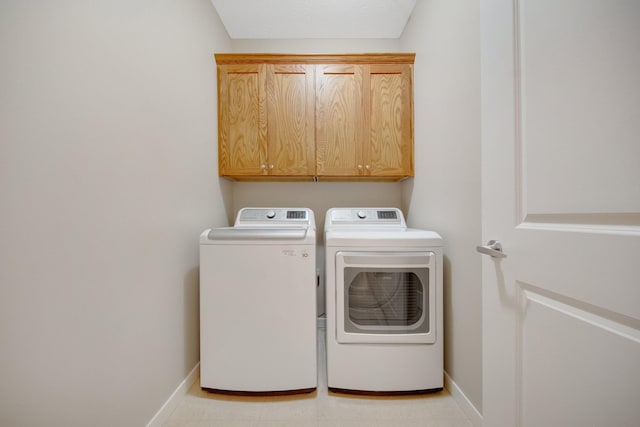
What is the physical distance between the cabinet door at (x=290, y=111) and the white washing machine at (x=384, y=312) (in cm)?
88

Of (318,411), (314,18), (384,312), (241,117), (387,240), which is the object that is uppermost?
(314,18)

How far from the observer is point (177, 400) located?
140cm

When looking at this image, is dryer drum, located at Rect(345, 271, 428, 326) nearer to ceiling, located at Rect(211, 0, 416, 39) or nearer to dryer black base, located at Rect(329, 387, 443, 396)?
dryer black base, located at Rect(329, 387, 443, 396)

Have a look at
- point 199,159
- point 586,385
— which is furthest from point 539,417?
point 199,159

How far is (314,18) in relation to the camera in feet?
6.77

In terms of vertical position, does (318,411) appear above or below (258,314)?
below

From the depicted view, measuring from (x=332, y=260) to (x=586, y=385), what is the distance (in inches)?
42.6

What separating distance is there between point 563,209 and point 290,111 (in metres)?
1.82

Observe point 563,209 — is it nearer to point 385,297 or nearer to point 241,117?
point 385,297

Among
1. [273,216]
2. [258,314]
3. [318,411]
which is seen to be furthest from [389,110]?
[318,411]

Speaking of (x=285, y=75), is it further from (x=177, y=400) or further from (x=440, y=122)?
(x=177, y=400)

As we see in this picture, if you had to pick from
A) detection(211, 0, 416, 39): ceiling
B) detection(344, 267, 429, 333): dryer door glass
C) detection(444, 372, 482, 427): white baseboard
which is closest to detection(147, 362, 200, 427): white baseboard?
detection(344, 267, 429, 333): dryer door glass

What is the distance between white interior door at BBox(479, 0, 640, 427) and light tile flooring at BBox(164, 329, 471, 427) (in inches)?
27.1

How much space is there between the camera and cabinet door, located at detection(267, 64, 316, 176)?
201cm
